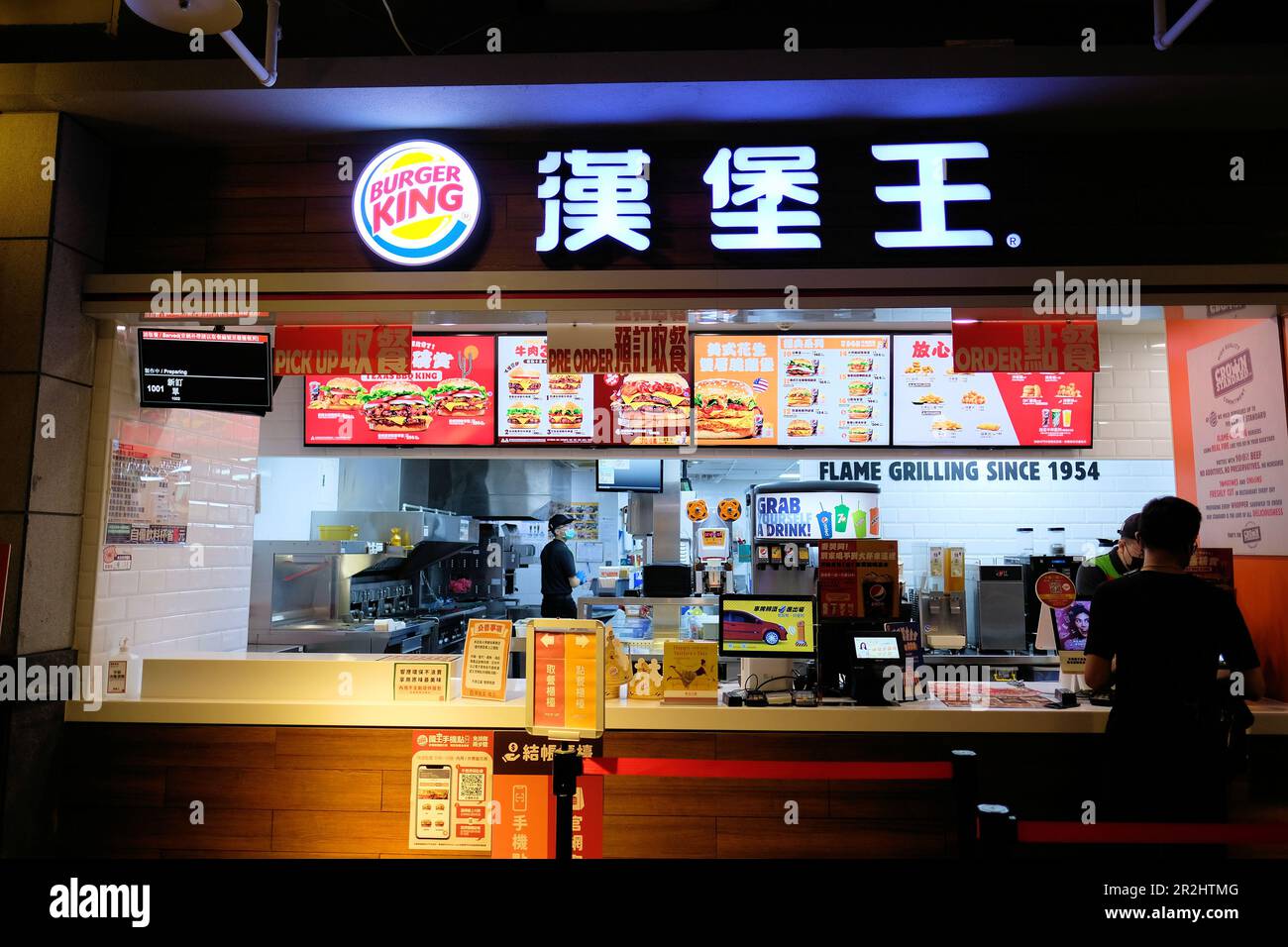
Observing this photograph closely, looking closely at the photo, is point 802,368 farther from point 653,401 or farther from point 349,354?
point 349,354

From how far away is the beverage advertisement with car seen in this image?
12.0ft

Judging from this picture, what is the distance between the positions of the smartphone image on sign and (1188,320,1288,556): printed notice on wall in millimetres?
4283

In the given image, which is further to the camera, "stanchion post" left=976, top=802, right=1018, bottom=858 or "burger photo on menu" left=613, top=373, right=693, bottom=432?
"burger photo on menu" left=613, top=373, right=693, bottom=432

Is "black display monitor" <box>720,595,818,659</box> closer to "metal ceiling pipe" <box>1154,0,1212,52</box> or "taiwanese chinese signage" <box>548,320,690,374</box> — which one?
"taiwanese chinese signage" <box>548,320,690,374</box>

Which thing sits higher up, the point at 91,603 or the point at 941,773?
the point at 91,603

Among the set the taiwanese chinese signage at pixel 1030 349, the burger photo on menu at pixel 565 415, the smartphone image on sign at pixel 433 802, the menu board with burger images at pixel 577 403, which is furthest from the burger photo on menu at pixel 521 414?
the taiwanese chinese signage at pixel 1030 349

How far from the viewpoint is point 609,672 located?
3.72 metres

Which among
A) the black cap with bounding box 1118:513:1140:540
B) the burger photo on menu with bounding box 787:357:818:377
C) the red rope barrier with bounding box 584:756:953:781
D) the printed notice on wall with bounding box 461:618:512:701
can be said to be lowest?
the red rope barrier with bounding box 584:756:953:781

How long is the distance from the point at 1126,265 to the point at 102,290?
16.6 feet

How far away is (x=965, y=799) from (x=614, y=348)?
2.60 m

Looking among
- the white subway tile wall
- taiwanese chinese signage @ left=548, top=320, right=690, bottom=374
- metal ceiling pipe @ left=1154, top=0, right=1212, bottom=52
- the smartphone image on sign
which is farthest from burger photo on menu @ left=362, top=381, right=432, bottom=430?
metal ceiling pipe @ left=1154, top=0, right=1212, bottom=52
